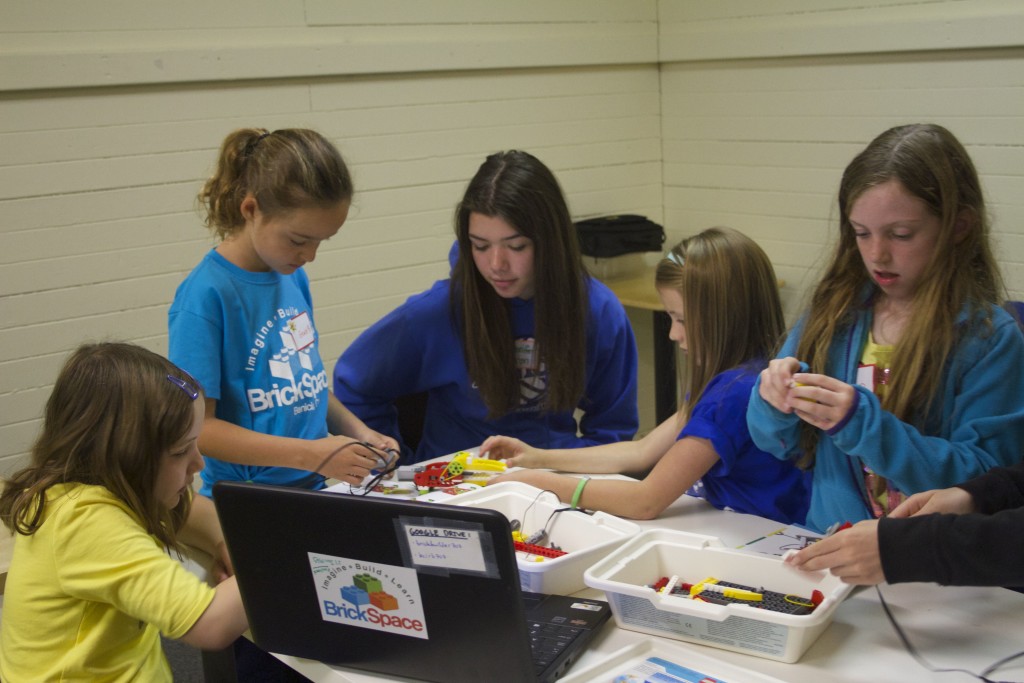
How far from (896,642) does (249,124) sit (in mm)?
3024

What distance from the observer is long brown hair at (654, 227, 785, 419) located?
199 cm

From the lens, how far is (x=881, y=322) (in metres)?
1.84

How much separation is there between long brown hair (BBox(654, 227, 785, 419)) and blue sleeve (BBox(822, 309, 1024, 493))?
385mm

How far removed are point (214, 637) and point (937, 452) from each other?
A: 116cm

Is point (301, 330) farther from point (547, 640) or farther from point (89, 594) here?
point (547, 640)

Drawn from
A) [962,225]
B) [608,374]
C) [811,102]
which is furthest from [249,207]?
[811,102]

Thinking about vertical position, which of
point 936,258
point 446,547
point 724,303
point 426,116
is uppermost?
point 426,116

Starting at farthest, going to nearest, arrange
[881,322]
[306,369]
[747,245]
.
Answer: [306,369] < [747,245] < [881,322]

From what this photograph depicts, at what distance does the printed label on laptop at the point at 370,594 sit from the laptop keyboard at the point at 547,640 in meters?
0.16

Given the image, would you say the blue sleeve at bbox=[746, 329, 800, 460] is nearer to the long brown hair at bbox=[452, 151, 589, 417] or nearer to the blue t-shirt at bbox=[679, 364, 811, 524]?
the blue t-shirt at bbox=[679, 364, 811, 524]

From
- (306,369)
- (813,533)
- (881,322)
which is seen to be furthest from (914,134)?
(306,369)

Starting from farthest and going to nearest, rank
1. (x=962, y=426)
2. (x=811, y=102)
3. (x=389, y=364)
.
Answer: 1. (x=811, y=102)
2. (x=389, y=364)
3. (x=962, y=426)

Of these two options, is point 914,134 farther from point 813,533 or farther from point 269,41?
point 269,41

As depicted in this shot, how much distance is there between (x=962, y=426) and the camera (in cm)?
170
